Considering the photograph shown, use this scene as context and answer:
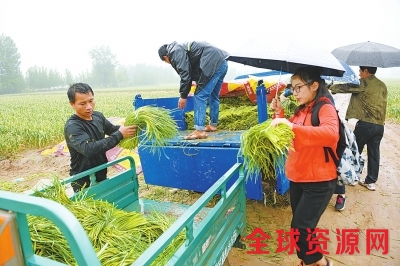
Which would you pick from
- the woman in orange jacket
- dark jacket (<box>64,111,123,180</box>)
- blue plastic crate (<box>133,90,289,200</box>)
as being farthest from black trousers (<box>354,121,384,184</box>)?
dark jacket (<box>64,111,123,180</box>)

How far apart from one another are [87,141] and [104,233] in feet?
3.37

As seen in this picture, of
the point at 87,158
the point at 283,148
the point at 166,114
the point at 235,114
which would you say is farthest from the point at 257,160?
the point at 235,114

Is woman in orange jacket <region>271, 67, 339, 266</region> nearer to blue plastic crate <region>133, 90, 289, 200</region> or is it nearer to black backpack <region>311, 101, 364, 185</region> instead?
black backpack <region>311, 101, 364, 185</region>

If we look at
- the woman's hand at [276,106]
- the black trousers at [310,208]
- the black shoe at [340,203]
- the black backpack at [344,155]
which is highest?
the woman's hand at [276,106]

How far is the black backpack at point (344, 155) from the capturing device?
1.91 metres

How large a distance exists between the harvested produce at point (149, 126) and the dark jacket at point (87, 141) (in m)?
0.21

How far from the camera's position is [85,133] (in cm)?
250

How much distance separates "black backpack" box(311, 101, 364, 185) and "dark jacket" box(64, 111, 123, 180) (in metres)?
1.83

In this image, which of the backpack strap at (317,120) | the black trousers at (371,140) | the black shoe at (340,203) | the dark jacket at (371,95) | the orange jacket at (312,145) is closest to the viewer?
the orange jacket at (312,145)

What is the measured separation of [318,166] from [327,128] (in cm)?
36

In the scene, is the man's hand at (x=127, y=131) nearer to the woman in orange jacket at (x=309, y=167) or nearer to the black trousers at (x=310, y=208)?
the woman in orange jacket at (x=309, y=167)

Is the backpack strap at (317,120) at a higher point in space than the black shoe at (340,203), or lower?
higher

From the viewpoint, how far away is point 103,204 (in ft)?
6.88

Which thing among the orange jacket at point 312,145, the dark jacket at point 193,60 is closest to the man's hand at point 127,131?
the dark jacket at point 193,60
